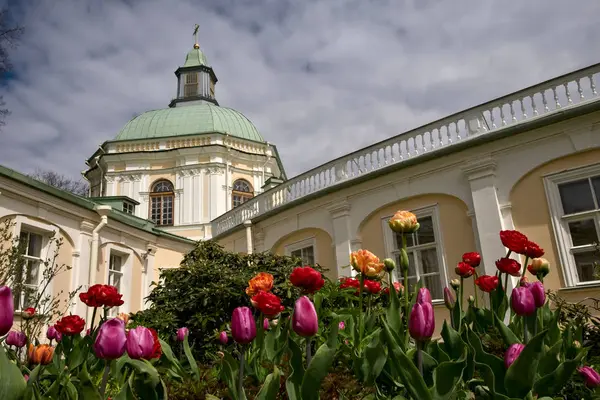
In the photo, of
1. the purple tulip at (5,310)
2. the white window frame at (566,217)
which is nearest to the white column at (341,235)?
the white window frame at (566,217)

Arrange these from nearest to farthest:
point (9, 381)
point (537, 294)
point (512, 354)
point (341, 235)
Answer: point (9, 381)
point (512, 354)
point (537, 294)
point (341, 235)

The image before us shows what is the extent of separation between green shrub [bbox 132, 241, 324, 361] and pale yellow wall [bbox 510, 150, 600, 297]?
416cm

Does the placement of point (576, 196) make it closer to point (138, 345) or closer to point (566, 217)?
point (566, 217)

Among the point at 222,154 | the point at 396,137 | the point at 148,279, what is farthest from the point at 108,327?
the point at 222,154

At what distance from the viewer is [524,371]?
1708 mm

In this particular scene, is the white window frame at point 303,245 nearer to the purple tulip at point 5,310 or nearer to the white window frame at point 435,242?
the white window frame at point 435,242

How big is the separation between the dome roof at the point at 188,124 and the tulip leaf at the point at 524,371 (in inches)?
828

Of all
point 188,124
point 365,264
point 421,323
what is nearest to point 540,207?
A: point 365,264

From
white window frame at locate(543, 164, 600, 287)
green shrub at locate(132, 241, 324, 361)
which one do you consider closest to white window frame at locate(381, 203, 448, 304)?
white window frame at locate(543, 164, 600, 287)

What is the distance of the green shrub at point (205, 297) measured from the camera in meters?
5.72

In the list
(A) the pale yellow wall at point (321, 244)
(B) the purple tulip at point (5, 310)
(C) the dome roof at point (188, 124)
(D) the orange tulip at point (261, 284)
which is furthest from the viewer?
(C) the dome roof at point (188, 124)

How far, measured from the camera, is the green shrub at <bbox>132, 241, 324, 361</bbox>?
5.72 metres

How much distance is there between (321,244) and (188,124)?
1426cm

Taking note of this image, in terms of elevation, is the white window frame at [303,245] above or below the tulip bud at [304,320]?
above
